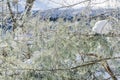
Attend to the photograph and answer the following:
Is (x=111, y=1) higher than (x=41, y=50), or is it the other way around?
(x=111, y=1)

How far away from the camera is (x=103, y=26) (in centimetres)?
260

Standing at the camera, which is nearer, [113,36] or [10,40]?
[113,36]

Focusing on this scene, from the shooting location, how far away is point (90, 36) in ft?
8.78

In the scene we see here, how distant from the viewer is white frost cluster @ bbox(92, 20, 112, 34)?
8.58 feet

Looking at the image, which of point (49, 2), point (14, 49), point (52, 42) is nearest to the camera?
point (52, 42)

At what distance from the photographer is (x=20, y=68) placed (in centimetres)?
271

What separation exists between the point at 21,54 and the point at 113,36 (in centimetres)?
79

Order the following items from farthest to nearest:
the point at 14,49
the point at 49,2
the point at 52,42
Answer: the point at 49,2 < the point at 14,49 < the point at 52,42

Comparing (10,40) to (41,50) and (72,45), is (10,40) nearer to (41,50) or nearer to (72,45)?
(41,50)

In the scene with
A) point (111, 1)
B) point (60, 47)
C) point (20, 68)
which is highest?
point (111, 1)

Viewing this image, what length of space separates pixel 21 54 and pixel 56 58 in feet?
1.39

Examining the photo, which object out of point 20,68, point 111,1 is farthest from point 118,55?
point 20,68

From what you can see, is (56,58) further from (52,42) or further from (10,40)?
(10,40)

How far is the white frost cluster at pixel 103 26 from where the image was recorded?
8.58 ft
